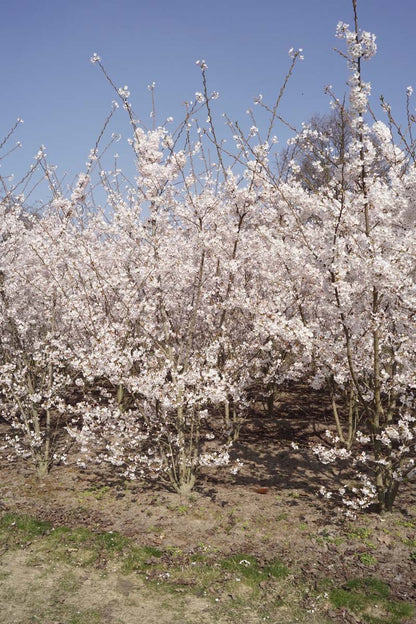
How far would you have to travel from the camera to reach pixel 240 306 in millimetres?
7500

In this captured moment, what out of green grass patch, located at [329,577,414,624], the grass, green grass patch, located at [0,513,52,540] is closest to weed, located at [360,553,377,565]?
the grass

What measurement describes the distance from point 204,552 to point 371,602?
1.93m

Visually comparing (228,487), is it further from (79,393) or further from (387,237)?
(79,393)

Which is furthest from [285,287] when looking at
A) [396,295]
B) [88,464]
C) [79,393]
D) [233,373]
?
[79,393]

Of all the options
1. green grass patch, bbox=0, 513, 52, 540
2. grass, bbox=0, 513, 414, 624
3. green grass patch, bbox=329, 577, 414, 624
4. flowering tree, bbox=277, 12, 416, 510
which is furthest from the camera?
green grass patch, bbox=0, 513, 52, 540

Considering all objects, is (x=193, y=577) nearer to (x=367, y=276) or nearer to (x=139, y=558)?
(x=139, y=558)

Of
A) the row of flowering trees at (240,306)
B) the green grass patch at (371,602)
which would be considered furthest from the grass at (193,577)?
the row of flowering trees at (240,306)

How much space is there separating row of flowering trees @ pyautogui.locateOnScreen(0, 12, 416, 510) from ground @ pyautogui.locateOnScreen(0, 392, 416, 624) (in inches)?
17.3

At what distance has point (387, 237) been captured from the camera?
5.96 metres

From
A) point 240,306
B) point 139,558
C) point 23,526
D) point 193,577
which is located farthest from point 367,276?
point 23,526

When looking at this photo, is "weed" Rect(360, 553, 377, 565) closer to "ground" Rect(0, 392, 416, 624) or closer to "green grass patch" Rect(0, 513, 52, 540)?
"ground" Rect(0, 392, 416, 624)

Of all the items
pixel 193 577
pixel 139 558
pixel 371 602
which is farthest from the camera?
pixel 139 558

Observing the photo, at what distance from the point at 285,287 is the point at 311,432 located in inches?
130

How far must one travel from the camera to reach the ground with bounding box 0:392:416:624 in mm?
4598
